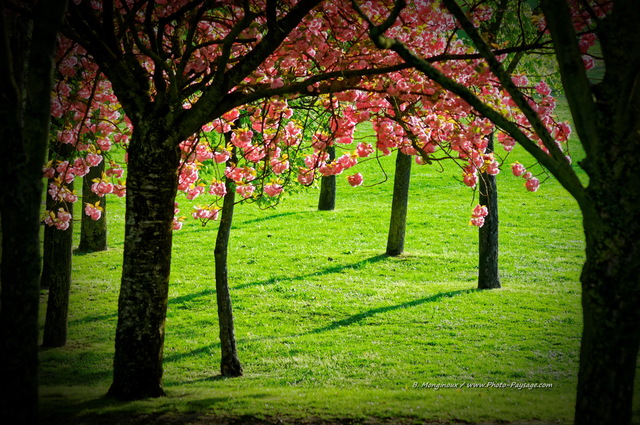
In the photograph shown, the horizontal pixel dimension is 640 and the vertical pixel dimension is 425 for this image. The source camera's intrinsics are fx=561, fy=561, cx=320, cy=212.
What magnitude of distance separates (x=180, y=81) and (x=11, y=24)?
6.40 feet

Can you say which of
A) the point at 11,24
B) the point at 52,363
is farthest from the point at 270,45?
the point at 52,363

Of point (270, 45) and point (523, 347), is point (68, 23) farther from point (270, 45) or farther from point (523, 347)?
point (523, 347)

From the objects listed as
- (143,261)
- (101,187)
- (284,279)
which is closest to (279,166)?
(101,187)

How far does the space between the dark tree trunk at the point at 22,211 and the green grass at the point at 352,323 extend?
1.61 meters

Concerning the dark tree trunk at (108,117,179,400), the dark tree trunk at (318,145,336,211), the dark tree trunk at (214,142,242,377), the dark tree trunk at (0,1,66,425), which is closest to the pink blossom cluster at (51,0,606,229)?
the dark tree trunk at (214,142,242,377)

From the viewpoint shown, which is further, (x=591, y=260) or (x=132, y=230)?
(x=132, y=230)

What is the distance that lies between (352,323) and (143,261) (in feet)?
26.2

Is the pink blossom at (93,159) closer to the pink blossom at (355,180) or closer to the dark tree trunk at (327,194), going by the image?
the pink blossom at (355,180)

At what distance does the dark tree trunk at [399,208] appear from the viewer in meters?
19.5

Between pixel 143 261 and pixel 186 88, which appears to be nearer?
pixel 143 261

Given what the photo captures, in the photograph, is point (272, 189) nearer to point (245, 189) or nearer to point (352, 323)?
point (245, 189)

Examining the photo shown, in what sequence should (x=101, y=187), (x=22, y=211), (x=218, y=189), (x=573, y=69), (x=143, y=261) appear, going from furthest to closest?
(x=218, y=189)
(x=101, y=187)
(x=143, y=261)
(x=573, y=69)
(x=22, y=211)

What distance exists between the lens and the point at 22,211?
4.30 metres

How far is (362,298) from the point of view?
606 inches
